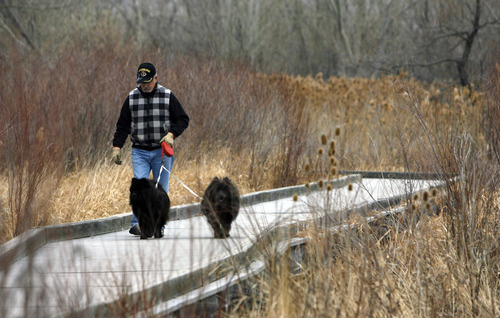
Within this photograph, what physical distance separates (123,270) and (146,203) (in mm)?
3494

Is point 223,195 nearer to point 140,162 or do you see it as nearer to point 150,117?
point 140,162

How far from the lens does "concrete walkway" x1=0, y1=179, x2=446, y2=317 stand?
4109 mm

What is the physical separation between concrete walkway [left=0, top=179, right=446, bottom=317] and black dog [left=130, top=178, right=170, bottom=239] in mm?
236

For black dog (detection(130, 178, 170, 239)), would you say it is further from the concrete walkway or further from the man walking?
the man walking

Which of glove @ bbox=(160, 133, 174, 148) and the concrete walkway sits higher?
glove @ bbox=(160, 133, 174, 148)

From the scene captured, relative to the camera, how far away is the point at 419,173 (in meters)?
8.12

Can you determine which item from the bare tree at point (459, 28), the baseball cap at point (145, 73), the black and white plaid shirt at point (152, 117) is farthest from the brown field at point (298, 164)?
the bare tree at point (459, 28)

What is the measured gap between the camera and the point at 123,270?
441 cm

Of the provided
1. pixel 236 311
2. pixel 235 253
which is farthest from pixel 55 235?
pixel 236 311

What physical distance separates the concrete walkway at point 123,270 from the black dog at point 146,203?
24 cm

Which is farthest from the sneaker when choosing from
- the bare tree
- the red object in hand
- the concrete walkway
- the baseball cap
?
the bare tree

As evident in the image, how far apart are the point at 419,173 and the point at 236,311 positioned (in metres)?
3.27

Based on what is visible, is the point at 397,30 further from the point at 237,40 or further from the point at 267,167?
the point at 267,167

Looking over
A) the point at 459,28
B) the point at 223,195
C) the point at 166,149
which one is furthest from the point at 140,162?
the point at 459,28
